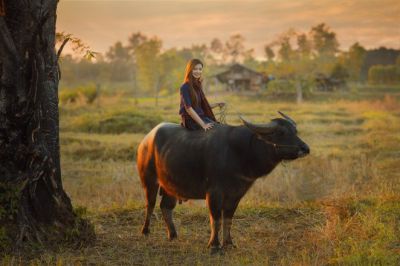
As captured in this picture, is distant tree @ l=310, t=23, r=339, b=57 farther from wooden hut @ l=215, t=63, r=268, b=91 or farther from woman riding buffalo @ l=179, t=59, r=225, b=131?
woman riding buffalo @ l=179, t=59, r=225, b=131

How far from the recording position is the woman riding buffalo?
22.3 feet

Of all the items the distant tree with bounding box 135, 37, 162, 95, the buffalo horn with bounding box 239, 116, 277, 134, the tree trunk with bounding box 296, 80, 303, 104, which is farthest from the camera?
the distant tree with bounding box 135, 37, 162, 95

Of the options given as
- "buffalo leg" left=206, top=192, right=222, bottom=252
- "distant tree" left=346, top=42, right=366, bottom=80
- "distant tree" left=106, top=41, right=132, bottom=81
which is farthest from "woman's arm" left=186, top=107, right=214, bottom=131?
"distant tree" left=106, top=41, right=132, bottom=81

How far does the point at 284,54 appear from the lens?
89.6 meters

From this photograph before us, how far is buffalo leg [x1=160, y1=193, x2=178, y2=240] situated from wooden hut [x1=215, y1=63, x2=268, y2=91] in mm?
55422

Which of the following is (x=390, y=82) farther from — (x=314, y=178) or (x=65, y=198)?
(x=65, y=198)

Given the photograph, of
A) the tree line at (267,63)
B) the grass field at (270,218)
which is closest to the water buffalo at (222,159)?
the grass field at (270,218)

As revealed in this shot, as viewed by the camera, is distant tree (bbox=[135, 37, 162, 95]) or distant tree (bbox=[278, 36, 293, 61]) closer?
distant tree (bbox=[135, 37, 162, 95])

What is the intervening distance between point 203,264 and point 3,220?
2468mm

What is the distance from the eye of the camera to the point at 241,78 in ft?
206

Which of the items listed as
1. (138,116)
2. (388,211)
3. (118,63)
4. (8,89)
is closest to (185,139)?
(8,89)

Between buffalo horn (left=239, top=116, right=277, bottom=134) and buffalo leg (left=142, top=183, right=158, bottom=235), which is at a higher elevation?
buffalo horn (left=239, top=116, right=277, bottom=134)

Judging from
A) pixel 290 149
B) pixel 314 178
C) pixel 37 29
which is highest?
pixel 37 29

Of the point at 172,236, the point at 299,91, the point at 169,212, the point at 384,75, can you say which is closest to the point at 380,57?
the point at 384,75
